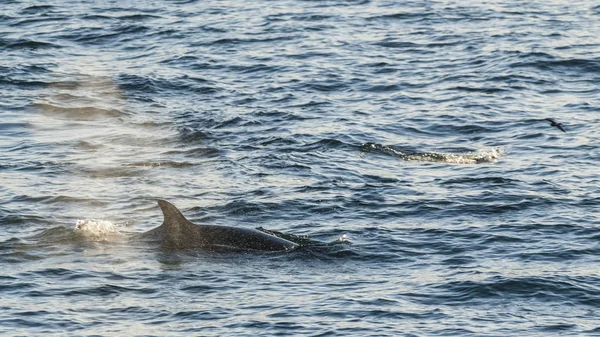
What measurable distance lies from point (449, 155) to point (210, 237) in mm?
7726

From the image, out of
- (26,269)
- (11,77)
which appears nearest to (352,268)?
(26,269)

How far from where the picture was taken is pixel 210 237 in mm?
20453

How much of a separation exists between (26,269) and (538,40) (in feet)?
68.6

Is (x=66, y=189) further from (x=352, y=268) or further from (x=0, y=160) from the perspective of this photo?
(x=352, y=268)

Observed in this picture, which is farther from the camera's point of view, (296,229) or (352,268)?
(296,229)

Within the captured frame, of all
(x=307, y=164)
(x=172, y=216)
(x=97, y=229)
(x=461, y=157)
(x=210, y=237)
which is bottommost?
(x=461, y=157)

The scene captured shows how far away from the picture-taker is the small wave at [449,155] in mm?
25953

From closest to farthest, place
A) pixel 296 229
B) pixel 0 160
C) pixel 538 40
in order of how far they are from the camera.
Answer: pixel 296 229 → pixel 0 160 → pixel 538 40

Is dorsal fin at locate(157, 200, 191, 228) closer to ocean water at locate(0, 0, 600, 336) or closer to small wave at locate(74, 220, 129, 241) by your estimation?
ocean water at locate(0, 0, 600, 336)

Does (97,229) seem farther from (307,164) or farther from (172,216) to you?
(307,164)

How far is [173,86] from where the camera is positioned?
108 feet

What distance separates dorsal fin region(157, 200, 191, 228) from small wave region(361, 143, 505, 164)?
7331 millimetres

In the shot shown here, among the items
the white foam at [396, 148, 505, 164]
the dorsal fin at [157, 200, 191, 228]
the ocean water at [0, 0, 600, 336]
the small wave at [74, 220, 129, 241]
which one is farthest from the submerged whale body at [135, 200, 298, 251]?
the white foam at [396, 148, 505, 164]

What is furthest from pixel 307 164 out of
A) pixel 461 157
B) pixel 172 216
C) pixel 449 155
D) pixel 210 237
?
pixel 172 216
